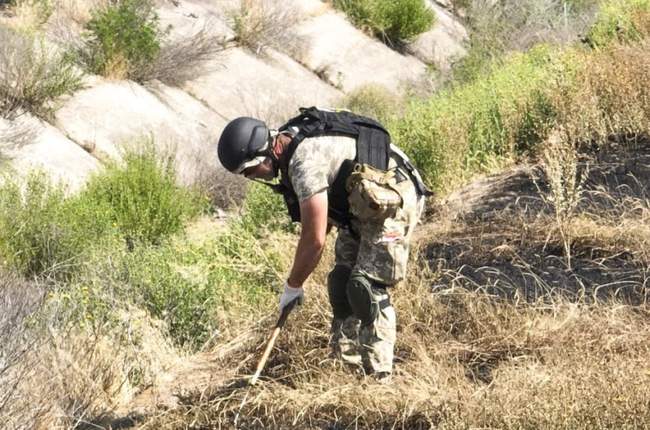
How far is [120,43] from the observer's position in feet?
39.0

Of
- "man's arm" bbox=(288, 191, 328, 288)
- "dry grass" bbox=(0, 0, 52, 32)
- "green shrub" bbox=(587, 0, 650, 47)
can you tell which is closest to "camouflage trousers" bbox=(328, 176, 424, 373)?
"man's arm" bbox=(288, 191, 328, 288)

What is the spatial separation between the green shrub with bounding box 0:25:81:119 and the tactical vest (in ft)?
20.8

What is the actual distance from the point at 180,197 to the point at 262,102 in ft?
11.2

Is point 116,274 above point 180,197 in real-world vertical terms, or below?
above

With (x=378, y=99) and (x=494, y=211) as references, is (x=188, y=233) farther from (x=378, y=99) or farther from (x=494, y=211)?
(x=378, y=99)

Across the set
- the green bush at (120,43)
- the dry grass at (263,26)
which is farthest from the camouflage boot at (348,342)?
the dry grass at (263,26)

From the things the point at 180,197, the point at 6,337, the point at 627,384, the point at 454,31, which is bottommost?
the point at 454,31

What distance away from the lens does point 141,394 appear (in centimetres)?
562

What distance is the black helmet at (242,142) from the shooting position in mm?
4531

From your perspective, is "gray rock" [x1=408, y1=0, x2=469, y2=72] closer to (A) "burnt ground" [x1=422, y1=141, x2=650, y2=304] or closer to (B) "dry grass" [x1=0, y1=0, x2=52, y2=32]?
(B) "dry grass" [x1=0, y1=0, x2=52, y2=32]

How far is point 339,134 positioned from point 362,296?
0.77 meters

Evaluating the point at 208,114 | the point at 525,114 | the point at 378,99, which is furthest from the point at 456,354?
the point at 378,99

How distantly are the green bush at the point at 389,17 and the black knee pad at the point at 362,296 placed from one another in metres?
11.3

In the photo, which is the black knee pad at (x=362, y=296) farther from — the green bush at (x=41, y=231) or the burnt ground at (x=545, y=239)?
the green bush at (x=41, y=231)
